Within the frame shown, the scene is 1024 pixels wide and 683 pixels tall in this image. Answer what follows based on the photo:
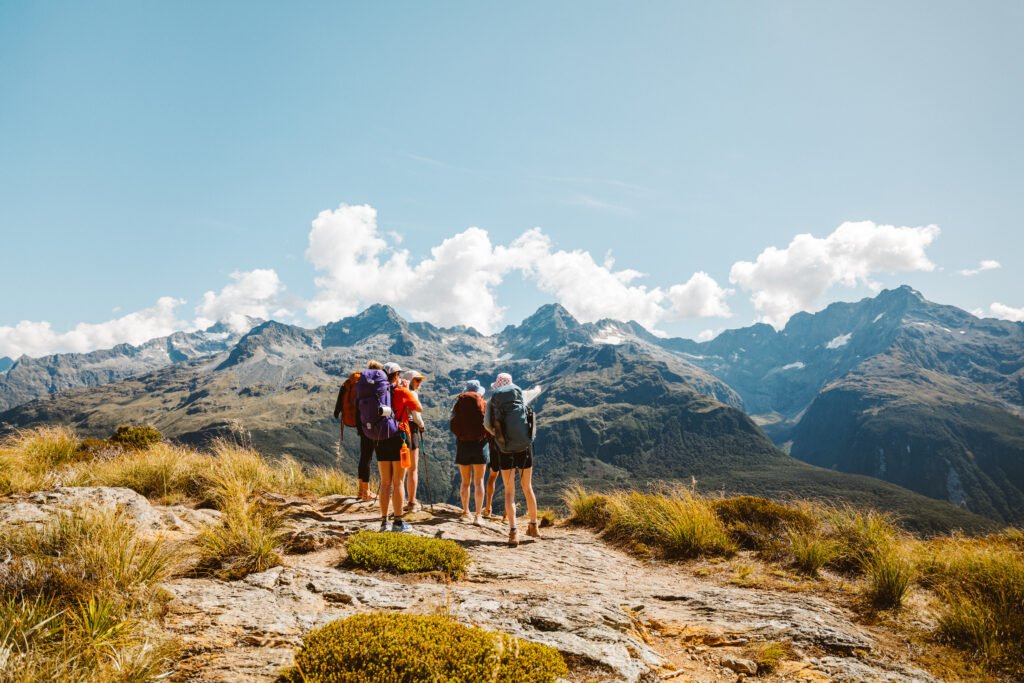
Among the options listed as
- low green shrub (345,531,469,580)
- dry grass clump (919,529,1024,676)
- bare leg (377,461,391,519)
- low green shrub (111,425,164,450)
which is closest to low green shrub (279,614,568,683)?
low green shrub (345,531,469,580)

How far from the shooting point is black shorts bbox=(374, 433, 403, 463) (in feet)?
27.8

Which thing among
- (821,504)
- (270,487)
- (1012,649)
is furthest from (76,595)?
(821,504)

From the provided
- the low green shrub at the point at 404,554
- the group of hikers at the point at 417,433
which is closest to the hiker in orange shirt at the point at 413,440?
the group of hikers at the point at 417,433

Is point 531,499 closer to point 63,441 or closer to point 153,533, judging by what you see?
point 153,533

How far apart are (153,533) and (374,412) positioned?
141 inches

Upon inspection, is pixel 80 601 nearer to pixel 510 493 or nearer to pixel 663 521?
pixel 510 493

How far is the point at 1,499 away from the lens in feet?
20.8

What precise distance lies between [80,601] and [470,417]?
719cm

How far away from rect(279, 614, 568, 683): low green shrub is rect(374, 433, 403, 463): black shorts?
480 centimetres

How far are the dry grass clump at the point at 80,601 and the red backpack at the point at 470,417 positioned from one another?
614cm

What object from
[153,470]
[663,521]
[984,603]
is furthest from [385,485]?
[984,603]

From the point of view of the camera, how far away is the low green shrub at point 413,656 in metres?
3.19

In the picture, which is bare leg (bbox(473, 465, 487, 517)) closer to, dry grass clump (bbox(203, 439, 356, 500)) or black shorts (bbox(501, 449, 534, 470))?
black shorts (bbox(501, 449, 534, 470))

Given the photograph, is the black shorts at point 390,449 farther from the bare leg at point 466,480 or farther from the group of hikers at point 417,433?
the bare leg at point 466,480
